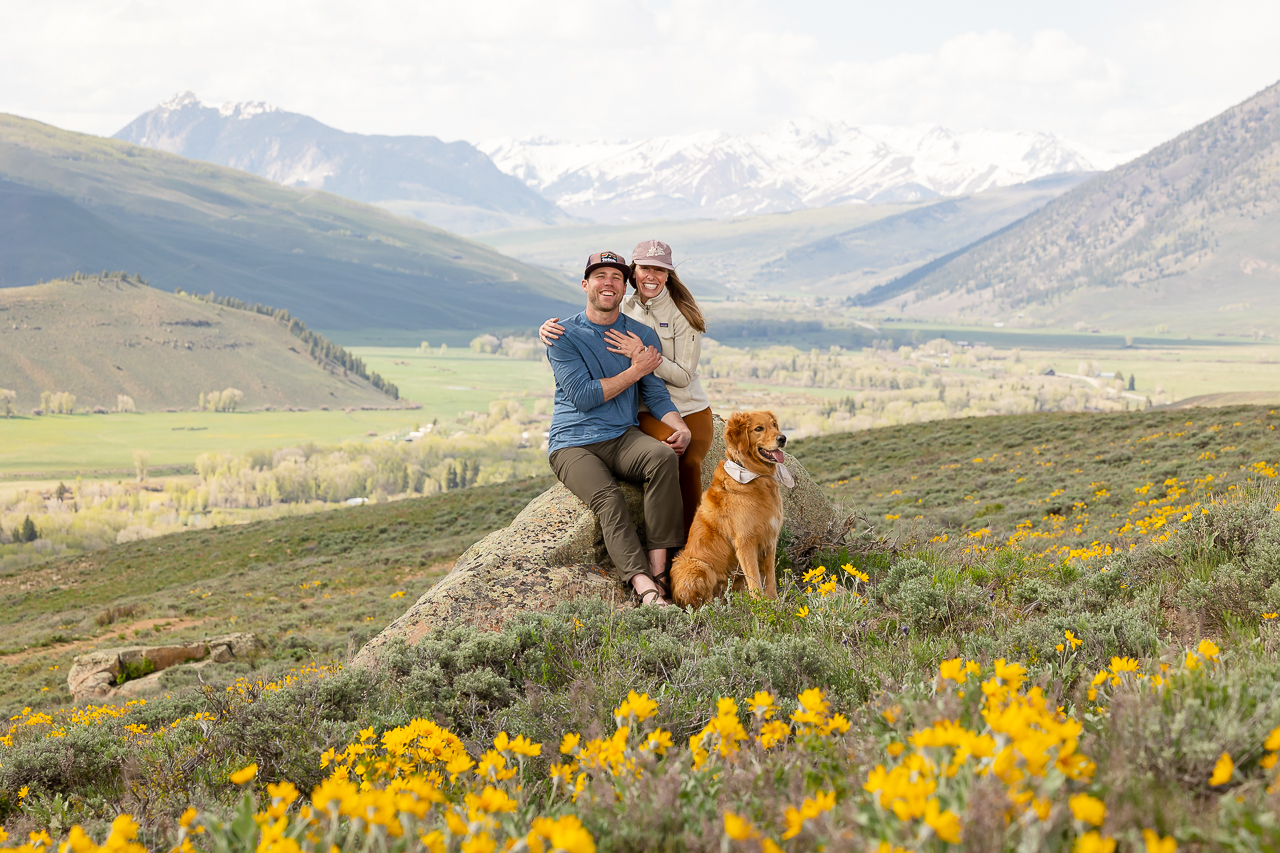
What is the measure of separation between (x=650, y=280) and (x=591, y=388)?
1017 mm

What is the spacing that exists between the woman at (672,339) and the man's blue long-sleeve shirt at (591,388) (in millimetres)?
98

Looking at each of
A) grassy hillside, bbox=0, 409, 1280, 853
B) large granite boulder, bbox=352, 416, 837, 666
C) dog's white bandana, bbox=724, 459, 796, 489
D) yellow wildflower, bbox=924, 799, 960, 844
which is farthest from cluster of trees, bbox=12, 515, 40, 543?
yellow wildflower, bbox=924, 799, 960, 844

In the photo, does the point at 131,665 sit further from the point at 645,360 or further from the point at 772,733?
the point at 772,733

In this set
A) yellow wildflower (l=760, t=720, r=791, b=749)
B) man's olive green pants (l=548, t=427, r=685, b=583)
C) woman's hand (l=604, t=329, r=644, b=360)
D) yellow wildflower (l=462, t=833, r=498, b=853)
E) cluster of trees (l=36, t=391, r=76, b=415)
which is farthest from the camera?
cluster of trees (l=36, t=391, r=76, b=415)

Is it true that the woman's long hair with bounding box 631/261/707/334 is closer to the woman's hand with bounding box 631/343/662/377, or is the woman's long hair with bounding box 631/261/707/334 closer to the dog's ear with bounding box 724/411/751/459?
the woman's hand with bounding box 631/343/662/377

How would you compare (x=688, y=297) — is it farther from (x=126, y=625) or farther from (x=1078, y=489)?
(x=126, y=625)

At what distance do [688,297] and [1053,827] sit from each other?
545 cm

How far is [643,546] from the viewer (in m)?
6.32

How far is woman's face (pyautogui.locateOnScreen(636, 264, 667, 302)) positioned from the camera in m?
6.35

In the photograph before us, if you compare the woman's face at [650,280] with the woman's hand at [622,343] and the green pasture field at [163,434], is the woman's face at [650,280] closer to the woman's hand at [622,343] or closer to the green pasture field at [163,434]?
the woman's hand at [622,343]

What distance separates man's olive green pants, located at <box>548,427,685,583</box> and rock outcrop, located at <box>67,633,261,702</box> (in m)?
9.41

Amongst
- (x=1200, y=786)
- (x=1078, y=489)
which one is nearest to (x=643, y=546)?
(x=1200, y=786)

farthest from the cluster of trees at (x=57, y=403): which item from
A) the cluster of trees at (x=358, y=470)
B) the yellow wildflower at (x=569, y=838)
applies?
the yellow wildflower at (x=569, y=838)

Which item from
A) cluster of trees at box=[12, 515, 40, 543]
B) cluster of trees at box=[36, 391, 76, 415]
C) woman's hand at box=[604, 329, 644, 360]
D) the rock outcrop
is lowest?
cluster of trees at box=[12, 515, 40, 543]
